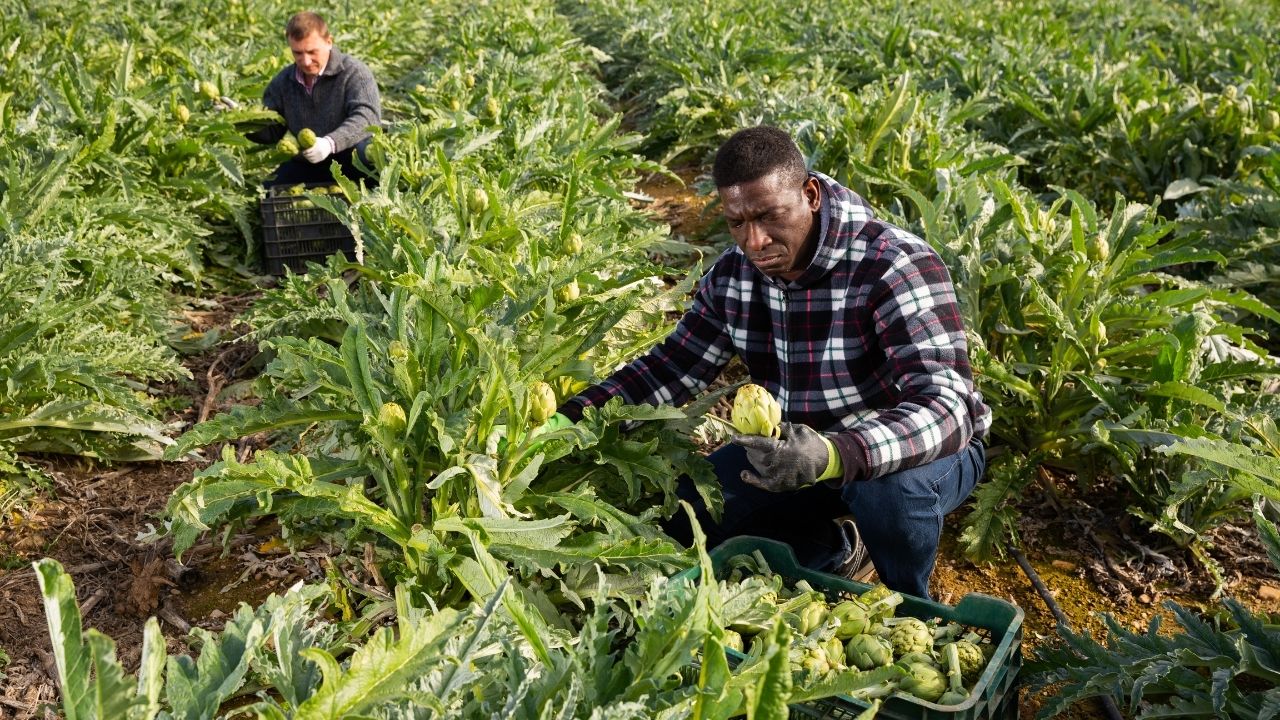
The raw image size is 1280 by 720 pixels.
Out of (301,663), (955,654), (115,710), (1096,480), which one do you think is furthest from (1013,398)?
(115,710)

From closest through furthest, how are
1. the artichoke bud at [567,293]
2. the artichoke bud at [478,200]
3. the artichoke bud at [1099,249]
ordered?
the artichoke bud at [567,293], the artichoke bud at [1099,249], the artichoke bud at [478,200]

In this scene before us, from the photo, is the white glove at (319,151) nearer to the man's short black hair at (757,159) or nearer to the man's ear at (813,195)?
the man's short black hair at (757,159)

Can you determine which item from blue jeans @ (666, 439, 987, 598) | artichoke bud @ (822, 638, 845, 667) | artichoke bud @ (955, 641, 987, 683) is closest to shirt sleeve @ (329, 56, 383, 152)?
blue jeans @ (666, 439, 987, 598)

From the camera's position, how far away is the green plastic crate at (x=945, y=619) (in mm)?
2143

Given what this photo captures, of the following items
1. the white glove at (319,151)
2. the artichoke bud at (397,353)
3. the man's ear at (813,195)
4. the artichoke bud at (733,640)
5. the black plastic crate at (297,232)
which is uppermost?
the man's ear at (813,195)

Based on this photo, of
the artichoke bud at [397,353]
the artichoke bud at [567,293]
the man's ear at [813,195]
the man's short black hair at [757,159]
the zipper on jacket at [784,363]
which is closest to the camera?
Answer: the artichoke bud at [397,353]

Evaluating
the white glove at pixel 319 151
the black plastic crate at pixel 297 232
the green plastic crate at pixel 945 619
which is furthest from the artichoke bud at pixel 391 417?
the white glove at pixel 319 151

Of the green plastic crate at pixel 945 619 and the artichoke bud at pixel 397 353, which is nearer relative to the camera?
the green plastic crate at pixel 945 619

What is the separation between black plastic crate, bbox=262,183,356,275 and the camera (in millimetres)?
5328

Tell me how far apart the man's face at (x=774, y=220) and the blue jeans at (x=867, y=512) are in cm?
59

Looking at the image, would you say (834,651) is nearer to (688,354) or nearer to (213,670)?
(688,354)

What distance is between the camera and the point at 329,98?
6.08 m

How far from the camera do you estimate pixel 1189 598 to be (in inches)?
125

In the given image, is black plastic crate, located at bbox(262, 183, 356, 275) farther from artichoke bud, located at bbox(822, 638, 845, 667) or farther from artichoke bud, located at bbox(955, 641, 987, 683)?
artichoke bud, located at bbox(955, 641, 987, 683)
